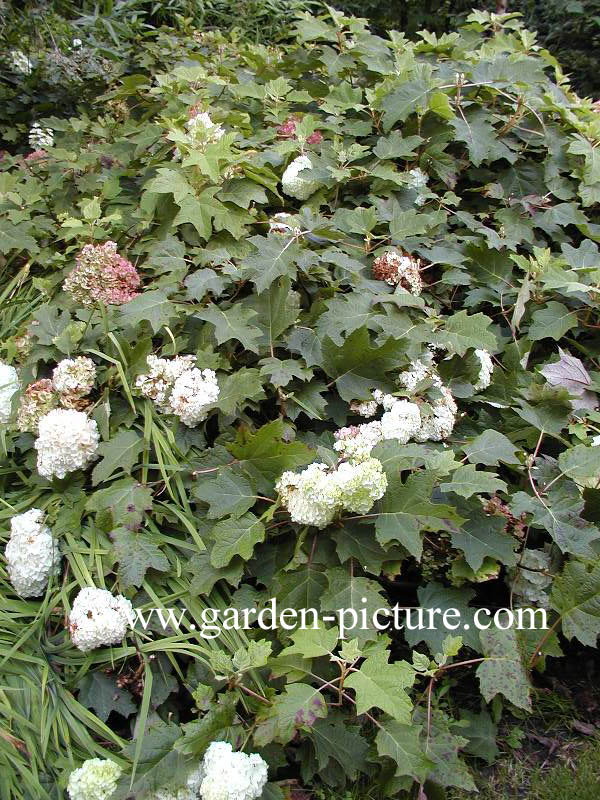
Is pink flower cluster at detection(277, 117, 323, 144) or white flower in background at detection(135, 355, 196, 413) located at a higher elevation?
pink flower cluster at detection(277, 117, 323, 144)

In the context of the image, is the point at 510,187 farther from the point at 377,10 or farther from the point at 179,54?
the point at 377,10

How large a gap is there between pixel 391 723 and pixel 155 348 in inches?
50.2

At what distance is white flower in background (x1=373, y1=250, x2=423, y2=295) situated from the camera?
224 cm

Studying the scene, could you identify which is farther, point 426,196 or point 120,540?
point 426,196

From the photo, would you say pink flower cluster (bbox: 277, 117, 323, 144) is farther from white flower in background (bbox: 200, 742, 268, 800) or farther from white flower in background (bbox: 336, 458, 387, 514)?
white flower in background (bbox: 200, 742, 268, 800)

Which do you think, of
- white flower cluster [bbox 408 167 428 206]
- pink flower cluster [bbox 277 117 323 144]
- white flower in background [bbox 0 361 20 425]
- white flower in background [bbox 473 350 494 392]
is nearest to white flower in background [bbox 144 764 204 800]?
white flower in background [bbox 0 361 20 425]

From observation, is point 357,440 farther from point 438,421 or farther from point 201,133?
point 201,133

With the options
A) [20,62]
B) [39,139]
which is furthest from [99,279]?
[20,62]

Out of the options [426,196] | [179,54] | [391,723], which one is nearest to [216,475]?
[391,723]

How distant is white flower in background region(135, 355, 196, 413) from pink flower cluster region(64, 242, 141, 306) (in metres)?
0.32

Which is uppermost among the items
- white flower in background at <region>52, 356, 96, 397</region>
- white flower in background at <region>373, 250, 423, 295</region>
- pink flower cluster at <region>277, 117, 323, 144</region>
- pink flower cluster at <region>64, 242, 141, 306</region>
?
pink flower cluster at <region>277, 117, 323, 144</region>

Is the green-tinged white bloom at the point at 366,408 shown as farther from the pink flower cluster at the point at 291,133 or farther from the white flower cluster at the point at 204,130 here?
the pink flower cluster at the point at 291,133

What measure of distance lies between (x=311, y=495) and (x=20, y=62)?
11.6 feet

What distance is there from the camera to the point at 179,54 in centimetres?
355
